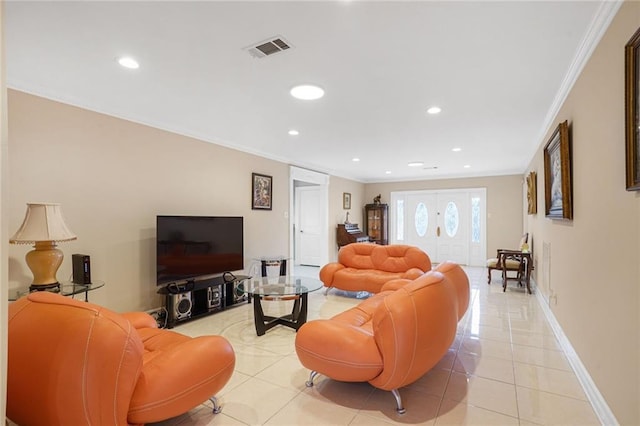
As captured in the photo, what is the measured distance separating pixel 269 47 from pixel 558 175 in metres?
2.79

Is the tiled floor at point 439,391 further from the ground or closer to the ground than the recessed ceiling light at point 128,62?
closer to the ground

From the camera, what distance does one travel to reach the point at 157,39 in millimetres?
2012

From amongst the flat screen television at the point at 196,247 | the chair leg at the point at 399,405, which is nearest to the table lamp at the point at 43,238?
the flat screen television at the point at 196,247

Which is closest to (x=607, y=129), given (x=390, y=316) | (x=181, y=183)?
(x=390, y=316)

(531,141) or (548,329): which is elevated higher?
(531,141)

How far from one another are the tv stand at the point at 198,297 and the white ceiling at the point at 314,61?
193 centimetres

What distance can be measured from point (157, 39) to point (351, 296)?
4043 mm

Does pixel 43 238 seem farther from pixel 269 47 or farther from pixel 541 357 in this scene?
pixel 541 357

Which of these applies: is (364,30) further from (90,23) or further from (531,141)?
(531,141)

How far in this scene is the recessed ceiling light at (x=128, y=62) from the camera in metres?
2.28

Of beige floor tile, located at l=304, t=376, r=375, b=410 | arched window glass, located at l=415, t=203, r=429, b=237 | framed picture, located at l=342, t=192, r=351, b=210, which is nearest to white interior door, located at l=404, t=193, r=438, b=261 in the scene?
arched window glass, located at l=415, t=203, r=429, b=237

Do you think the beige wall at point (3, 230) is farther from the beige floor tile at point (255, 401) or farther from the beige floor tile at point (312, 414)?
the beige floor tile at point (312, 414)

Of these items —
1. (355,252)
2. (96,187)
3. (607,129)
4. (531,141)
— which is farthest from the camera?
(355,252)

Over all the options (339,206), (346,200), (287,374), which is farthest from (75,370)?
(346,200)
